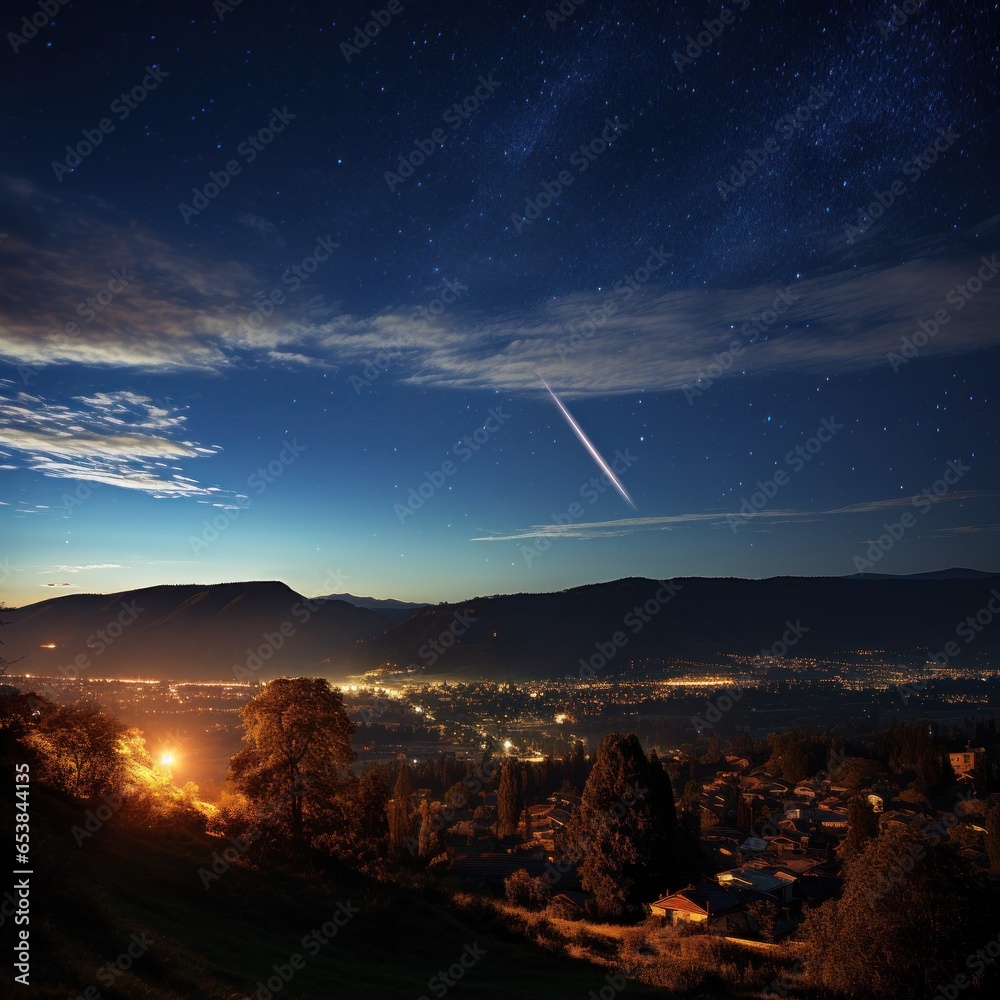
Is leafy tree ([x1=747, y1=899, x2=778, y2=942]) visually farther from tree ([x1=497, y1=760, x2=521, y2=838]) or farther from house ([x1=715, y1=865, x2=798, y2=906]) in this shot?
tree ([x1=497, y1=760, x2=521, y2=838])

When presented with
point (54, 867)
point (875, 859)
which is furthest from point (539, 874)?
point (54, 867)

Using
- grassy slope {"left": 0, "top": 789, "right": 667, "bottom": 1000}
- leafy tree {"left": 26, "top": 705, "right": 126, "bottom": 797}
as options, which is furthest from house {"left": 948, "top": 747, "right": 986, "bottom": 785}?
leafy tree {"left": 26, "top": 705, "right": 126, "bottom": 797}

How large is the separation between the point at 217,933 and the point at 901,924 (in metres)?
20.4

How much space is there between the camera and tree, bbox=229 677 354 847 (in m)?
30.0

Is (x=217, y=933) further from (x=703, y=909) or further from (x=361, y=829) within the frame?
(x=703, y=909)

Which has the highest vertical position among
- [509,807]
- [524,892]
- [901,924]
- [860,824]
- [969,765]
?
[901,924]

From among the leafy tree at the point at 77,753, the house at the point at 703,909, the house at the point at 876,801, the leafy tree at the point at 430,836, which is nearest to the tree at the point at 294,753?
the leafy tree at the point at 77,753

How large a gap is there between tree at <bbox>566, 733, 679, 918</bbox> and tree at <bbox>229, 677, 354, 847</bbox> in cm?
1625

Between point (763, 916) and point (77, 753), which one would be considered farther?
point (763, 916)

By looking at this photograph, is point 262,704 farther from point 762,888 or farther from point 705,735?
point 705,735

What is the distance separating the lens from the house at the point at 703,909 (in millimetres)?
34156

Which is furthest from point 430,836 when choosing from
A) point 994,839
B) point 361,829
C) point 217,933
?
point 994,839

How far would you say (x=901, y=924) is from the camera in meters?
19.4

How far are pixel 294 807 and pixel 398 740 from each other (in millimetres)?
146703
